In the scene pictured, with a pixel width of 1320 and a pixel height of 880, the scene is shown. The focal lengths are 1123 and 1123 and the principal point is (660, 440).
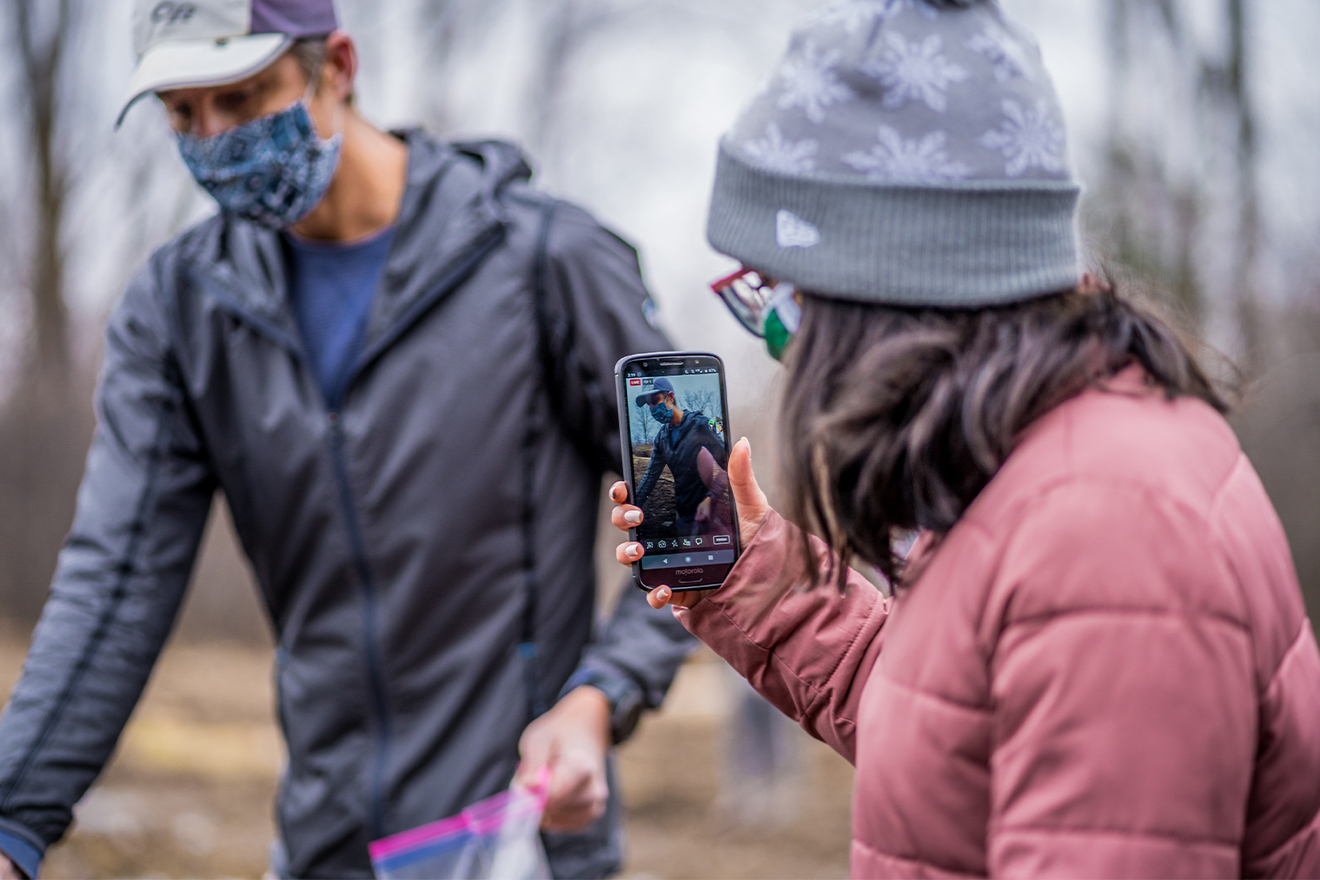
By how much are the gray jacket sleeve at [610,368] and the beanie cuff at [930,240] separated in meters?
1.14

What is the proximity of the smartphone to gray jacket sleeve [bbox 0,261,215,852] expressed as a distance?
1166mm

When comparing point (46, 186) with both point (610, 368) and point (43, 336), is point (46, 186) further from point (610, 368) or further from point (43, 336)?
point (610, 368)

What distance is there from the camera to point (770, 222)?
134cm

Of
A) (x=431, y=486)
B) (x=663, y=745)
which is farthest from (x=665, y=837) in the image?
(x=431, y=486)

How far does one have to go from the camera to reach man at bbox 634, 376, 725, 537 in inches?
69.1

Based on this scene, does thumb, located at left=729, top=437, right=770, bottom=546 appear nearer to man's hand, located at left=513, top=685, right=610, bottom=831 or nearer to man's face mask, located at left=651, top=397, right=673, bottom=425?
man's face mask, located at left=651, top=397, right=673, bottom=425

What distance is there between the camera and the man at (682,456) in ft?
5.75

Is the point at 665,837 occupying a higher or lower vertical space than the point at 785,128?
lower

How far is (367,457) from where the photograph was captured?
242 cm

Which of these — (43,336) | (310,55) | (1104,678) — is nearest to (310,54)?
(310,55)

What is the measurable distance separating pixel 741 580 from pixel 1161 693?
0.78 m

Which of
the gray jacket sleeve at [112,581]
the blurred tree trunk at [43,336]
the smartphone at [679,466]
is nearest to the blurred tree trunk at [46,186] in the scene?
the blurred tree trunk at [43,336]

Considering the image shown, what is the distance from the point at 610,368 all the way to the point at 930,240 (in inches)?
48.5

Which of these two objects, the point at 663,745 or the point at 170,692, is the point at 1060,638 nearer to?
the point at 663,745
